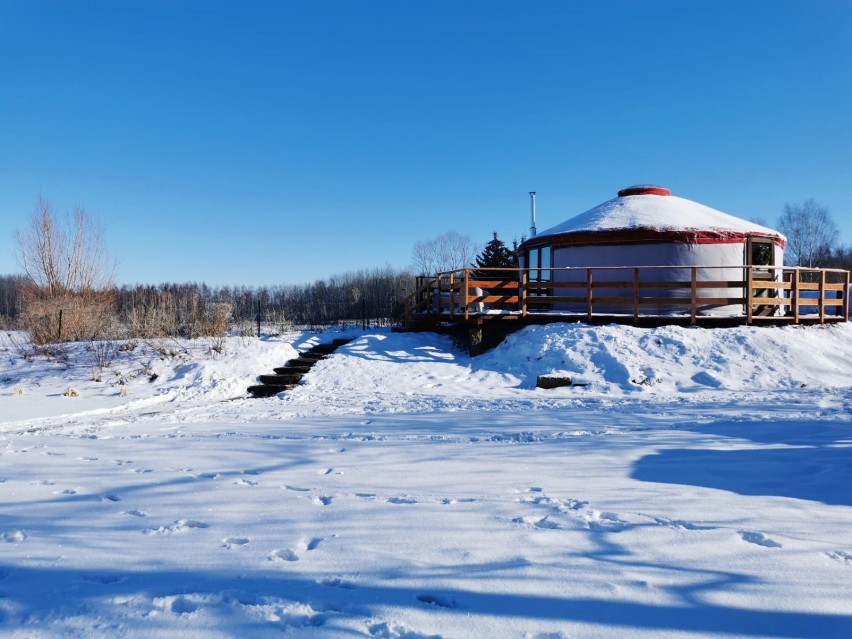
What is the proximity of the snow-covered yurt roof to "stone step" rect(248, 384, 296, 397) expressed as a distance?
9.55m

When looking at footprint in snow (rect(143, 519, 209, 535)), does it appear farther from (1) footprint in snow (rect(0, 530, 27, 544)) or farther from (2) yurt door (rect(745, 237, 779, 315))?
(2) yurt door (rect(745, 237, 779, 315))

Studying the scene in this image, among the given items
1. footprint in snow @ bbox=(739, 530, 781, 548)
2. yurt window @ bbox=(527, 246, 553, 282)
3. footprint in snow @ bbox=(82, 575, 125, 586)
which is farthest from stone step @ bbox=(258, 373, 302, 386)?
footprint in snow @ bbox=(739, 530, 781, 548)

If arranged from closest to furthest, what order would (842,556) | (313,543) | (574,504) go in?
(842,556)
(313,543)
(574,504)

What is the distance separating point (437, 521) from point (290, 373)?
380 inches

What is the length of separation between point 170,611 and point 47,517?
6.35 feet

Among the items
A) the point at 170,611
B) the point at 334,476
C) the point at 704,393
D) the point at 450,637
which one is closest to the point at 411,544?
the point at 450,637

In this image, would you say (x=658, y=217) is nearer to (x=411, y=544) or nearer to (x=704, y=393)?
(x=704, y=393)

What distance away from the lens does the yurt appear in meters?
15.8

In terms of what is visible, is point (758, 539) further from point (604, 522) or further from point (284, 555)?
point (284, 555)

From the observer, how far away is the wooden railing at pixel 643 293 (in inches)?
532

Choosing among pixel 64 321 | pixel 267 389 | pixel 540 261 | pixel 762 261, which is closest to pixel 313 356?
pixel 267 389

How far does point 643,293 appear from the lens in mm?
16156

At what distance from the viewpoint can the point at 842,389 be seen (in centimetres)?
1007

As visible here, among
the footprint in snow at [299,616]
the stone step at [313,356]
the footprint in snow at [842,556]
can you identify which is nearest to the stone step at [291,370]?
the stone step at [313,356]
